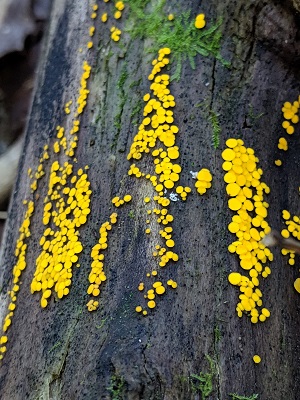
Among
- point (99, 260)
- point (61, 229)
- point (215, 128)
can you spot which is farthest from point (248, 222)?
point (61, 229)

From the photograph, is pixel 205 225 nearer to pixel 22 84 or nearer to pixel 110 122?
pixel 110 122

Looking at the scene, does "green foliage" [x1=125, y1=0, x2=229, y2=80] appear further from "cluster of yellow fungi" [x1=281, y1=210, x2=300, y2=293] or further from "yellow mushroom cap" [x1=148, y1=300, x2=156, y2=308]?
"yellow mushroom cap" [x1=148, y1=300, x2=156, y2=308]

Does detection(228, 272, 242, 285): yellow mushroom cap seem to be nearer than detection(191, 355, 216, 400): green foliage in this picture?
No

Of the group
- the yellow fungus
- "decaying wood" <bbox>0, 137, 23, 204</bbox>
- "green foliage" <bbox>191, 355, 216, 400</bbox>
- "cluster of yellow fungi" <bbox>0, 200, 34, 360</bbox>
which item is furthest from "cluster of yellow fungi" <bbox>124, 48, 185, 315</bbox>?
"decaying wood" <bbox>0, 137, 23, 204</bbox>

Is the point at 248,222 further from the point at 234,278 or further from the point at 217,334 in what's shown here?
the point at 217,334

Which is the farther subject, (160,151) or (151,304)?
(160,151)

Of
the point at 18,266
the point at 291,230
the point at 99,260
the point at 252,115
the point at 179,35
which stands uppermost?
the point at 179,35

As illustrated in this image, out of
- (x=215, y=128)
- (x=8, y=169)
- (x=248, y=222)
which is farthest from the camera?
(x=8, y=169)
